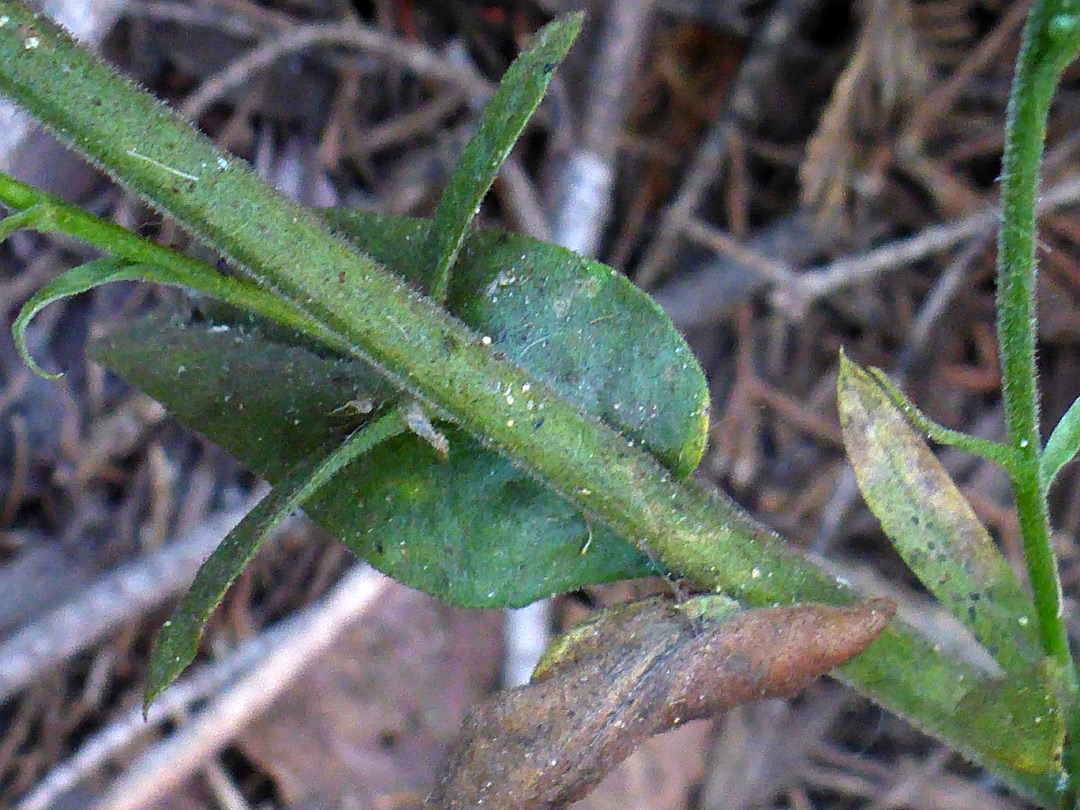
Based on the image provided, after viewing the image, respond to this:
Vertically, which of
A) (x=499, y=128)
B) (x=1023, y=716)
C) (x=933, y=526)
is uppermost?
(x=499, y=128)

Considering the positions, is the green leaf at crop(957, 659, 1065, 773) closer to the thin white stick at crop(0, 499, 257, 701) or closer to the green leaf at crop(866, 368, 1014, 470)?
the green leaf at crop(866, 368, 1014, 470)

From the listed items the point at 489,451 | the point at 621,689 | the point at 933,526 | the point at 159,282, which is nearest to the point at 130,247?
the point at 159,282

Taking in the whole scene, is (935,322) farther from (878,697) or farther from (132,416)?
(132,416)

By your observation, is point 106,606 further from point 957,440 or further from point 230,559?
point 957,440

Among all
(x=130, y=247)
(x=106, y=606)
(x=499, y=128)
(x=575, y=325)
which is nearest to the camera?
(x=130, y=247)

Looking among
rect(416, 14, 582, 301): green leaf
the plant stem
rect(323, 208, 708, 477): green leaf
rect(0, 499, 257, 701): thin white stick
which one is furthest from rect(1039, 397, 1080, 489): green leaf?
rect(0, 499, 257, 701): thin white stick

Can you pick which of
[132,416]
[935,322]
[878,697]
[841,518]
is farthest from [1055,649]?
[132,416]
